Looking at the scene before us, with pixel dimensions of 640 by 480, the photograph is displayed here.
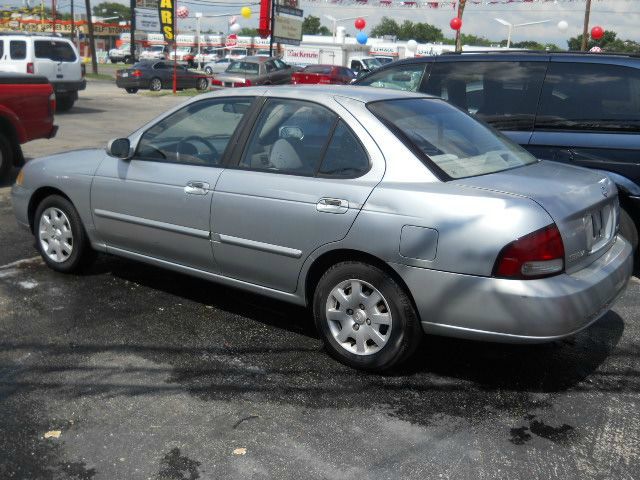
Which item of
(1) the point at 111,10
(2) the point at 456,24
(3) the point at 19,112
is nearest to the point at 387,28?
(1) the point at 111,10

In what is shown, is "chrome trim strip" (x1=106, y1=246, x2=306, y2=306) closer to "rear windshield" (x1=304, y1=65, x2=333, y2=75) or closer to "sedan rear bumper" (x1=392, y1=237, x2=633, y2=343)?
"sedan rear bumper" (x1=392, y1=237, x2=633, y2=343)

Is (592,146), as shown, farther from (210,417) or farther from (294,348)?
(210,417)

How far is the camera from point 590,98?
5.87 metres

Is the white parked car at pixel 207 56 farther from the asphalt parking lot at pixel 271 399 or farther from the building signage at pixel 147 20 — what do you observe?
the asphalt parking lot at pixel 271 399

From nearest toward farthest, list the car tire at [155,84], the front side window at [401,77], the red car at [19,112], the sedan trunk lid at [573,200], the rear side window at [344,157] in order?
1. the sedan trunk lid at [573,200]
2. the rear side window at [344,157]
3. the front side window at [401,77]
4. the red car at [19,112]
5. the car tire at [155,84]

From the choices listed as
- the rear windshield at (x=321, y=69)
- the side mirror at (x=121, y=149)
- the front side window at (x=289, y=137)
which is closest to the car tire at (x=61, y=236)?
the side mirror at (x=121, y=149)

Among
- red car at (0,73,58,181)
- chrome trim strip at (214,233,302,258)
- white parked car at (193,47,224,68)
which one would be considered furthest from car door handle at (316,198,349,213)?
white parked car at (193,47,224,68)

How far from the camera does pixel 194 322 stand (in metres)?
4.93

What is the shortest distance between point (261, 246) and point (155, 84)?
29.0m

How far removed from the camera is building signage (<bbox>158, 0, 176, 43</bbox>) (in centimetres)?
3419

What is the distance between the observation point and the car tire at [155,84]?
31.5 m

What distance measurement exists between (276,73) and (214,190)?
2486cm

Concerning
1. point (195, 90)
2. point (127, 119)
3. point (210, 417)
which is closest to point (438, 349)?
point (210, 417)

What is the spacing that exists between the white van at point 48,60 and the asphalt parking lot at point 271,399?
620 inches
